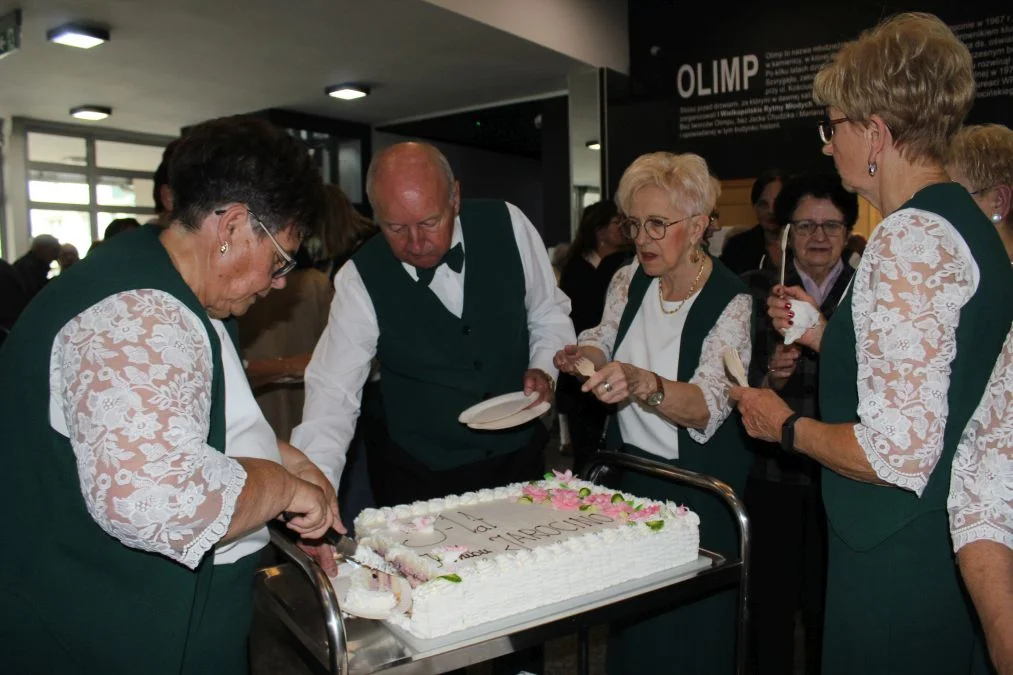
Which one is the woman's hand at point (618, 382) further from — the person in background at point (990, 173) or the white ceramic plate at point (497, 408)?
the person in background at point (990, 173)

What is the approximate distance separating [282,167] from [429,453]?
3.75ft

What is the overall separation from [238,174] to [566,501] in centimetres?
103

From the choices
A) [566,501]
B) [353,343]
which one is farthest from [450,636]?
[353,343]

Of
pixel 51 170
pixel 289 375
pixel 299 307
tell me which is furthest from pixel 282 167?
pixel 51 170

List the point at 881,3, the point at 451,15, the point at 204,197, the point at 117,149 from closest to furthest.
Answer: the point at 204,197 → the point at 881,3 → the point at 451,15 → the point at 117,149

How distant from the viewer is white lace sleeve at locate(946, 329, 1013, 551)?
1200mm

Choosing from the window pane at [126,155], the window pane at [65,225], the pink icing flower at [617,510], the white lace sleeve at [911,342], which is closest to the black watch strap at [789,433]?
the white lace sleeve at [911,342]

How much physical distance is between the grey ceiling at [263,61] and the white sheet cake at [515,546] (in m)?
4.21

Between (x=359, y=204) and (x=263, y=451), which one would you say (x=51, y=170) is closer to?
(x=359, y=204)

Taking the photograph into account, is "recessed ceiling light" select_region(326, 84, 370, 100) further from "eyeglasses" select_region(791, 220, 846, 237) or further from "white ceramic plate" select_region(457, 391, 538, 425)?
"white ceramic plate" select_region(457, 391, 538, 425)

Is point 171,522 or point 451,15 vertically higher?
point 451,15

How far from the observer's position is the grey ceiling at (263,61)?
539 cm

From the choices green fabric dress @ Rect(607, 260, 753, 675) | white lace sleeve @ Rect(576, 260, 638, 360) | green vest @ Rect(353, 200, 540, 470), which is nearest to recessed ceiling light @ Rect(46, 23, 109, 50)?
green vest @ Rect(353, 200, 540, 470)

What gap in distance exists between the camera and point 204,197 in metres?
1.25
